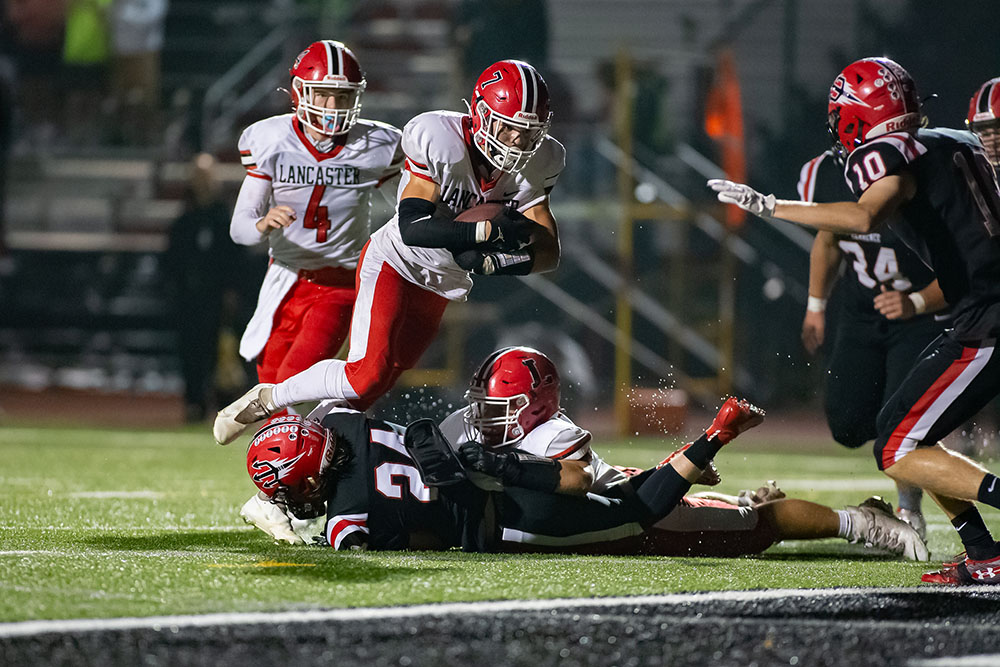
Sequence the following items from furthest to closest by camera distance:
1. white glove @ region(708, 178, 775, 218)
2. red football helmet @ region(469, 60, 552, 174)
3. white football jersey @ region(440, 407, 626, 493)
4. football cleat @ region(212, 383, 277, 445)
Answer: football cleat @ region(212, 383, 277, 445) < red football helmet @ region(469, 60, 552, 174) < white football jersey @ region(440, 407, 626, 493) < white glove @ region(708, 178, 775, 218)

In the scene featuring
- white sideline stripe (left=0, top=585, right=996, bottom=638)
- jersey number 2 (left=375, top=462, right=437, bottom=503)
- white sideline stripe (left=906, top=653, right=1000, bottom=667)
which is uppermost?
jersey number 2 (left=375, top=462, right=437, bottom=503)

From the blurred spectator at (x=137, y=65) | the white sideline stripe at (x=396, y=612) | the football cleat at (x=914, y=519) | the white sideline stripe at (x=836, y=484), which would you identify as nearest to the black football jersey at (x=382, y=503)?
the white sideline stripe at (x=396, y=612)

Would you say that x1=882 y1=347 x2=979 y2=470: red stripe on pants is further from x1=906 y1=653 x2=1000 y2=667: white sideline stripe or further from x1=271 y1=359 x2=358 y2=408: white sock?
x1=271 y1=359 x2=358 y2=408: white sock

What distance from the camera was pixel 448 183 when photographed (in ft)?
15.0

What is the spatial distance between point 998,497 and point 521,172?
187 centimetres

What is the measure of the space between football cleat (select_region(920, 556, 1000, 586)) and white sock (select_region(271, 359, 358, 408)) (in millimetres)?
1927

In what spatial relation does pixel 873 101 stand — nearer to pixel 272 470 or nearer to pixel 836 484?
pixel 272 470

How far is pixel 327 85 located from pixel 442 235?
3.38 ft

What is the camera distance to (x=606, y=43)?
12.4 metres

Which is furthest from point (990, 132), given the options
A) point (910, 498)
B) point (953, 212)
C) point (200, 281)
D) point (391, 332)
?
point (200, 281)

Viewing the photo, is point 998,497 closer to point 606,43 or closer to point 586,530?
point 586,530

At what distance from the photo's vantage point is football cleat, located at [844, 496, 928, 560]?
177 inches

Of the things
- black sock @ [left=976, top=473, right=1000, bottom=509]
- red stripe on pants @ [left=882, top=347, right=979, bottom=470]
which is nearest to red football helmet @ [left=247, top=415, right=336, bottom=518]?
red stripe on pants @ [left=882, top=347, right=979, bottom=470]

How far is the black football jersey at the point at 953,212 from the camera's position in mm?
3797
